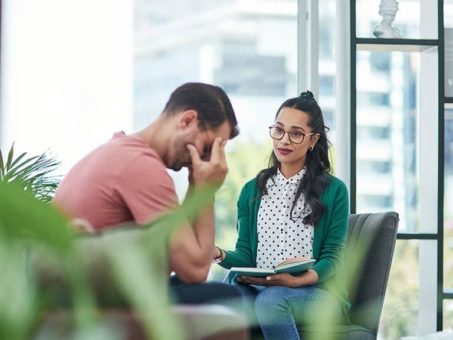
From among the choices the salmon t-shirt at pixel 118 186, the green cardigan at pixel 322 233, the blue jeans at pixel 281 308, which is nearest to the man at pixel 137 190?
the salmon t-shirt at pixel 118 186

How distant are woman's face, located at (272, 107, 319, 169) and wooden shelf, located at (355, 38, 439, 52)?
4.36 ft

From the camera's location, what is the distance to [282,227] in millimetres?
3514

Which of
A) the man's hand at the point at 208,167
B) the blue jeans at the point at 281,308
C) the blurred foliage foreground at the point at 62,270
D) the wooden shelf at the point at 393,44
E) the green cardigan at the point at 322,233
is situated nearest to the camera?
the blurred foliage foreground at the point at 62,270

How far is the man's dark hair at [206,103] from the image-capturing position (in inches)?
88.1

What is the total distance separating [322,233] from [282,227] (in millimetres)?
139

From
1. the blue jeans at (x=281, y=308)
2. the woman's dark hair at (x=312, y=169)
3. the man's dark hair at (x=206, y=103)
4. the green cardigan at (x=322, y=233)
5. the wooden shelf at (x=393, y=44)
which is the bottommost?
the blue jeans at (x=281, y=308)

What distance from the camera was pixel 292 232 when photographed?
350cm

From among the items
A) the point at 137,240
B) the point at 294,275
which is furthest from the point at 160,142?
the point at 137,240

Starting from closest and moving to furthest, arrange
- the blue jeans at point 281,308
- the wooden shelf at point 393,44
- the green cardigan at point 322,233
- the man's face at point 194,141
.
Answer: the man's face at point 194,141
the blue jeans at point 281,308
the green cardigan at point 322,233
the wooden shelf at point 393,44

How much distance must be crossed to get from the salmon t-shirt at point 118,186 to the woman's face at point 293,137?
1.57 m

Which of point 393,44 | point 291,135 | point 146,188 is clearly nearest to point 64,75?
point 393,44

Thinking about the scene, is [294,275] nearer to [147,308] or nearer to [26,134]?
[26,134]

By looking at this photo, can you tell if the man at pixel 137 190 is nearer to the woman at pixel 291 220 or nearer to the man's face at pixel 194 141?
the man's face at pixel 194 141

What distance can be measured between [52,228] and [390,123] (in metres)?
4.70
